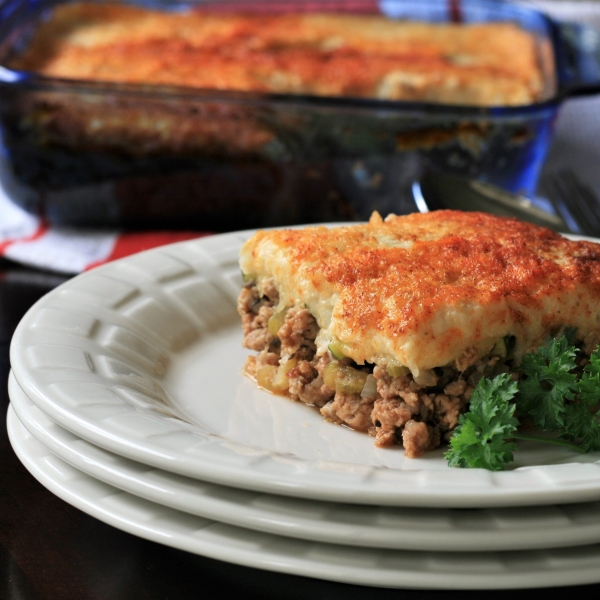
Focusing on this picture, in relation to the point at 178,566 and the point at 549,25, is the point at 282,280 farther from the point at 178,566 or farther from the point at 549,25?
the point at 549,25

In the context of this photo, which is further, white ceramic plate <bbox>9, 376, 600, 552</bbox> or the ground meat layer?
the ground meat layer

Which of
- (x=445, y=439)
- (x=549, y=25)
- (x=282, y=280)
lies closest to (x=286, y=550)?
(x=445, y=439)

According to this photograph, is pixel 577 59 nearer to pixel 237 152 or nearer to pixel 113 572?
pixel 237 152


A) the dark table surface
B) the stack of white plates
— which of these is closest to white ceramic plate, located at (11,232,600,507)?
the stack of white plates

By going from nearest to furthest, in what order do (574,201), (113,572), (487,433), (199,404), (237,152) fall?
(113,572) → (487,433) → (199,404) → (237,152) → (574,201)

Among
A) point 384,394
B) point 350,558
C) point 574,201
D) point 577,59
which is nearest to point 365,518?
point 350,558

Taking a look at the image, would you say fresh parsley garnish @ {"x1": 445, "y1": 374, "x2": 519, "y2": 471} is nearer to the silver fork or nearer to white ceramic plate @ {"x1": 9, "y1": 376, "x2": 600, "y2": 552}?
white ceramic plate @ {"x1": 9, "y1": 376, "x2": 600, "y2": 552}
